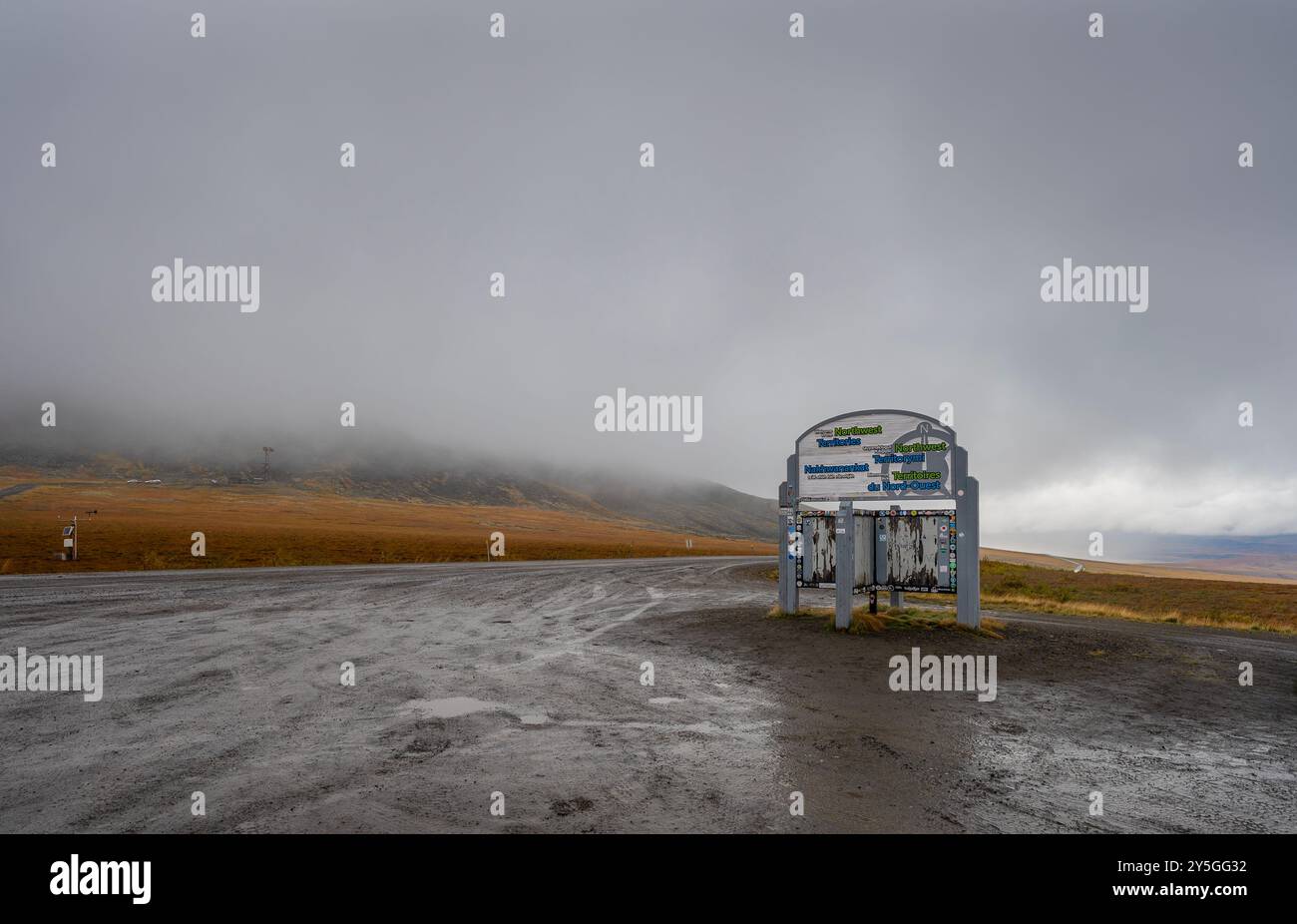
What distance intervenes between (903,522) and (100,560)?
39072mm

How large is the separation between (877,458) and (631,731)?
1126 cm

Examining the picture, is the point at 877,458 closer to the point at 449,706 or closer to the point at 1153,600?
the point at 449,706

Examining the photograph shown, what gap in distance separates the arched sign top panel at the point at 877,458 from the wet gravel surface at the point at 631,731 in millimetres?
3537

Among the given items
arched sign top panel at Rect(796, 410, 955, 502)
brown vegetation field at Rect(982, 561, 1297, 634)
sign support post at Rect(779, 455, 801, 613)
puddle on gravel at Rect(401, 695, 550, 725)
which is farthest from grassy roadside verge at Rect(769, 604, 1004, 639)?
puddle on gravel at Rect(401, 695, 550, 725)

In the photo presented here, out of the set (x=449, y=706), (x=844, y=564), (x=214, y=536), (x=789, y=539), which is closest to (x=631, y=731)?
(x=449, y=706)

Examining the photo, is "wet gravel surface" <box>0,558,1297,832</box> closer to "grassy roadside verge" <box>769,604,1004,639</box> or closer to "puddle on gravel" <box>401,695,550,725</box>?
"puddle on gravel" <box>401,695,550,725</box>

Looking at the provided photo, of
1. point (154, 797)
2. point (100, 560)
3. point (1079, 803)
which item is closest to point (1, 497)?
point (100, 560)

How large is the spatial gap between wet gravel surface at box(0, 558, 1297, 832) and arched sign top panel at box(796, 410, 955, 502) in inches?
139

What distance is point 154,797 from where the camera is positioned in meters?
5.72

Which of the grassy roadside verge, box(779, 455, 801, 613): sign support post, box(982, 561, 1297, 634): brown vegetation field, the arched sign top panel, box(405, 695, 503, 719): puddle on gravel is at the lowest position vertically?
box(982, 561, 1297, 634): brown vegetation field

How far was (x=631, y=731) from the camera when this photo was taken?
7914 millimetres

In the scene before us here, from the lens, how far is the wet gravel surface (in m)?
5.55

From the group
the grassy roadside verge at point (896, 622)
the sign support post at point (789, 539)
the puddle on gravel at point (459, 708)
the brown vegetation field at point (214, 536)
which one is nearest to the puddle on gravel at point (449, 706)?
the puddle on gravel at point (459, 708)

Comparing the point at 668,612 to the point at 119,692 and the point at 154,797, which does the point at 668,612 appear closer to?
the point at 119,692
